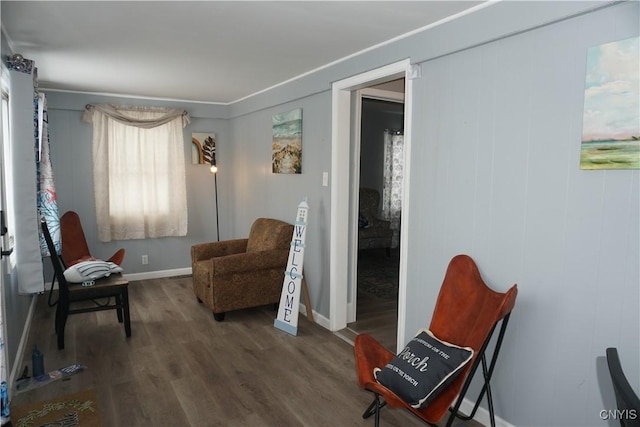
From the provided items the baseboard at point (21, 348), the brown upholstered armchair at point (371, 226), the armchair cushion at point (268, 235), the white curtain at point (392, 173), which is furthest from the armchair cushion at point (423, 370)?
the white curtain at point (392, 173)

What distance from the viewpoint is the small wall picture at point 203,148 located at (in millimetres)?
5684

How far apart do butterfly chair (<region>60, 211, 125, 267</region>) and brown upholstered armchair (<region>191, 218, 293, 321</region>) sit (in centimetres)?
A: 113

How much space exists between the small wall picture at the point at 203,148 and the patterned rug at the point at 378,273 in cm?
253

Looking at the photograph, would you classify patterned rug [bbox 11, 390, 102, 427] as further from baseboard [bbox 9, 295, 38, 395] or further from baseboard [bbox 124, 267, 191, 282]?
baseboard [bbox 124, 267, 191, 282]

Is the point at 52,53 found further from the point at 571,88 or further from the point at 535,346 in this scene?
the point at 535,346

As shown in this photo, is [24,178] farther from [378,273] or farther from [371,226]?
[371,226]

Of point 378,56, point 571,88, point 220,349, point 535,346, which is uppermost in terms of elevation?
point 378,56

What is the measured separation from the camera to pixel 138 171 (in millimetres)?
5281

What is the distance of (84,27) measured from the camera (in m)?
2.64

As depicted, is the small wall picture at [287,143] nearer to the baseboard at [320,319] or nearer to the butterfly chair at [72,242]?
the baseboard at [320,319]

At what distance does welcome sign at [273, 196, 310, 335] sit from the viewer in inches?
146

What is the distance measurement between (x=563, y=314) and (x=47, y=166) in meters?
3.89

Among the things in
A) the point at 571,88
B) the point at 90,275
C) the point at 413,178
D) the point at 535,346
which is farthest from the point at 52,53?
the point at 535,346

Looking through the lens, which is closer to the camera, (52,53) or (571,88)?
(571,88)
